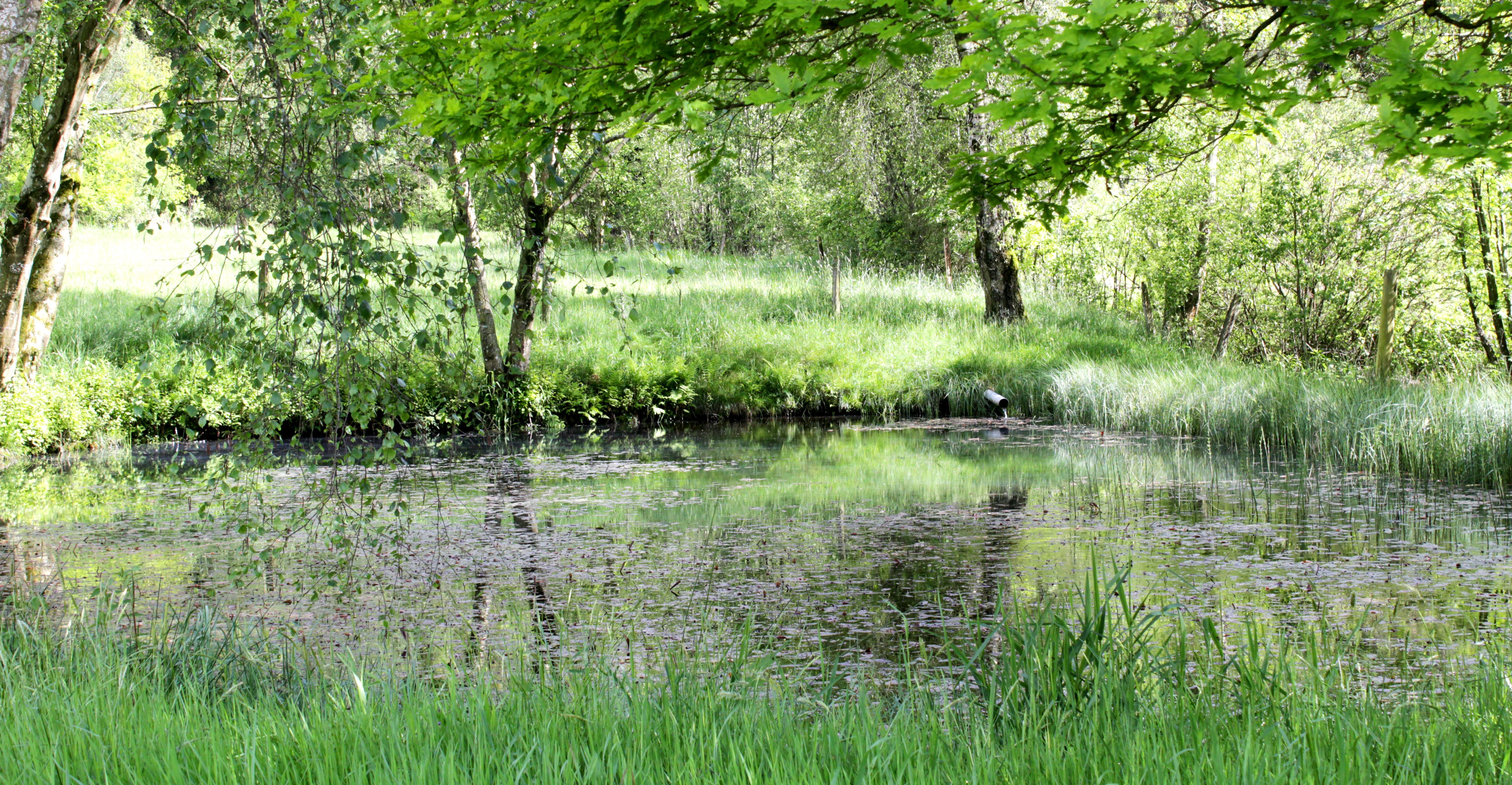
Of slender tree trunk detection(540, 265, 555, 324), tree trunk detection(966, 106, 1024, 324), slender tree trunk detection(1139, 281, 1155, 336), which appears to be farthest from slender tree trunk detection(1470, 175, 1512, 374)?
slender tree trunk detection(540, 265, 555, 324)

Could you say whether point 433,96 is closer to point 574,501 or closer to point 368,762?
point 368,762

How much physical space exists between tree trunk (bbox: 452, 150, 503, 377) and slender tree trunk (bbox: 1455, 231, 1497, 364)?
1066 cm

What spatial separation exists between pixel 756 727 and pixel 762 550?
437cm

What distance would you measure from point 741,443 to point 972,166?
27.2 ft

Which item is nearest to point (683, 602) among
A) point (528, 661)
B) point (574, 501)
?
point (528, 661)

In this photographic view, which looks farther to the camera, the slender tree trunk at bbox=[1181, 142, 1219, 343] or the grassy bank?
the slender tree trunk at bbox=[1181, 142, 1219, 343]

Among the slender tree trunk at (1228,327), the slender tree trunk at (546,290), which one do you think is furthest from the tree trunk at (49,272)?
the slender tree trunk at (1228,327)

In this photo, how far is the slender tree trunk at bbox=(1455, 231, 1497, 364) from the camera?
1225cm

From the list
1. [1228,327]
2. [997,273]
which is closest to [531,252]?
[997,273]

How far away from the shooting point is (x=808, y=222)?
34000mm

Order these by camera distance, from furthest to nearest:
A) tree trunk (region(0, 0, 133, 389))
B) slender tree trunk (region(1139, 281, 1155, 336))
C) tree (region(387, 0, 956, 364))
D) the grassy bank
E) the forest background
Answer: slender tree trunk (region(1139, 281, 1155, 336)), the grassy bank, tree trunk (region(0, 0, 133, 389)), the forest background, tree (region(387, 0, 956, 364))

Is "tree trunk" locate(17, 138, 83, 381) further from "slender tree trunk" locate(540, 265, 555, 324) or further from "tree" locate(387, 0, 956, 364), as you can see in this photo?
"slender tree trunk" locate(540, 265, 555, 324)

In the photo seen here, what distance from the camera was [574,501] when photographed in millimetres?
9602

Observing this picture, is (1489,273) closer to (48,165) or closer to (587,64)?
(587,64)
